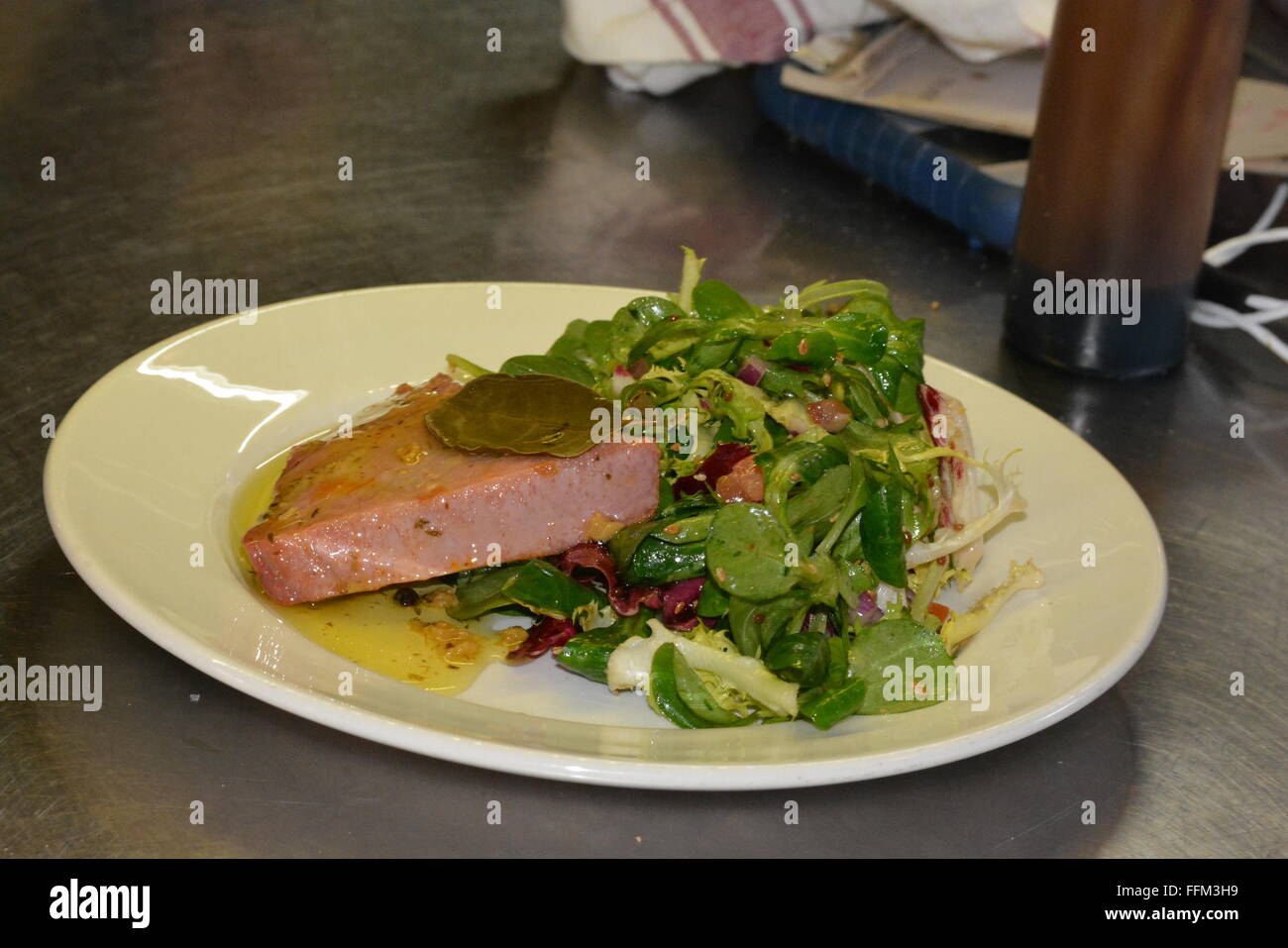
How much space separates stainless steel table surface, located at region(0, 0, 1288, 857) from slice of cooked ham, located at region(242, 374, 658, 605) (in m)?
0.13

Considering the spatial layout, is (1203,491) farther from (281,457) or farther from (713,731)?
(281,457)

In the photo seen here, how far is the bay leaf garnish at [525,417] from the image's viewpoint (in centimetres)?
124

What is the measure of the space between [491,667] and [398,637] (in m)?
0.11

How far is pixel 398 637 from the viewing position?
1233 millimetres

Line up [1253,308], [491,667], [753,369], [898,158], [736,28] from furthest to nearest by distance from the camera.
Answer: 1. [736,28]
2. [898,158]
3. [1253,308]
4. [753,369]
5. [491,667]

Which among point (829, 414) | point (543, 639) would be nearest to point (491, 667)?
point (543, 639)

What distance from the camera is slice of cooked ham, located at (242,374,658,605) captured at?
122cm

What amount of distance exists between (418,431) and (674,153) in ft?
4.54

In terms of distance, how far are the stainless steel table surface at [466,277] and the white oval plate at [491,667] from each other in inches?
2.9

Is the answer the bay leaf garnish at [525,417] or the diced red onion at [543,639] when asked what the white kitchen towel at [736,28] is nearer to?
the bay leaf garnish at [525,417]

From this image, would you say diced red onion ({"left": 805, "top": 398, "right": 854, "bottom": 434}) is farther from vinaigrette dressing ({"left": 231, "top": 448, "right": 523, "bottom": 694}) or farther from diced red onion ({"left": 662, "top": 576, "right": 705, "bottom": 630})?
vinaigrette dressing ({"left": 231, "top": 448, "right": 523, "bottom": 694})

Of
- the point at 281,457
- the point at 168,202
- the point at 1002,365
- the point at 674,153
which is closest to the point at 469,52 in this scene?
the point at 674,153

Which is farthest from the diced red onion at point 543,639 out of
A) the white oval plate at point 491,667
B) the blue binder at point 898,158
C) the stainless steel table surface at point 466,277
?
the blue binder at point 898,158

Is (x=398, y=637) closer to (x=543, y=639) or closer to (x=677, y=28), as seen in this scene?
(x=543, y=639)
